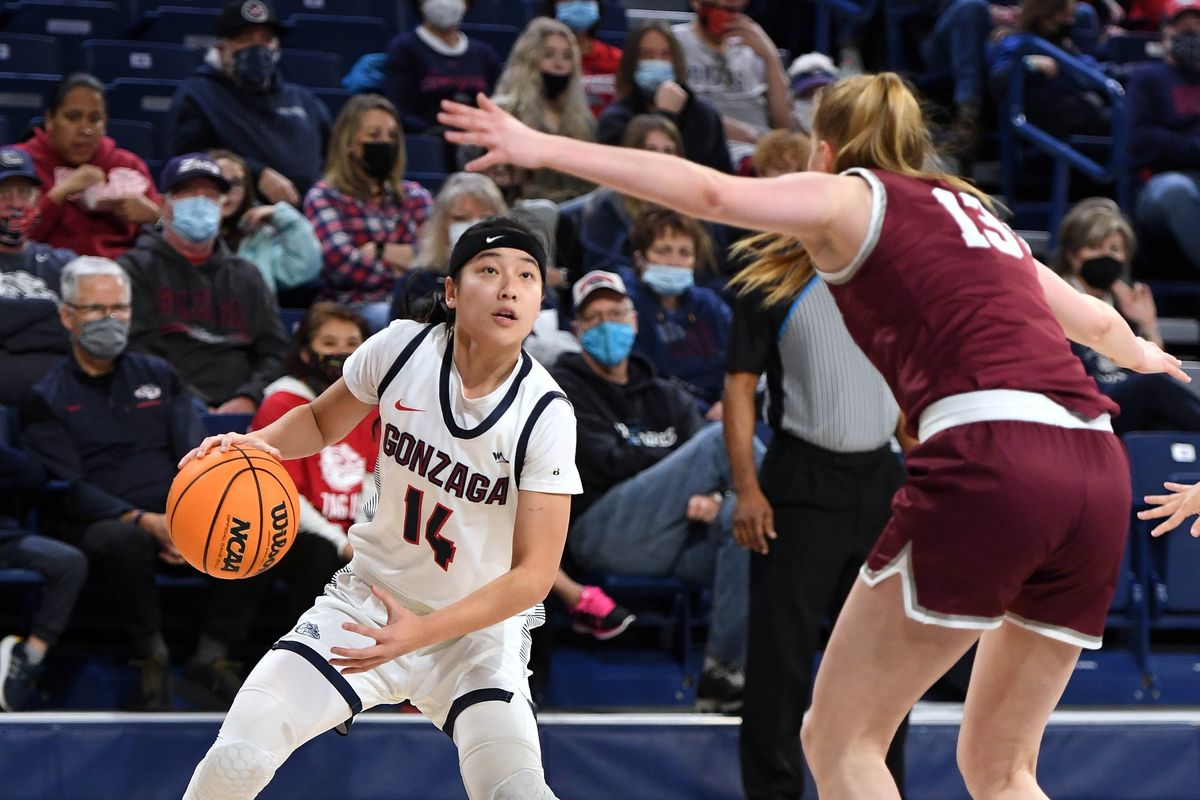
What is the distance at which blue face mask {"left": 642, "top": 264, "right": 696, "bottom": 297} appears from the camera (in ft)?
21.2

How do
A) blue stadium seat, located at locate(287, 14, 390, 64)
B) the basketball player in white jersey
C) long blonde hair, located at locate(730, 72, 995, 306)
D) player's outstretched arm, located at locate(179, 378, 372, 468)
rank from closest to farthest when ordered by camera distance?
long blonde hair, located at locate(730, 72, 995, 306) → the basketball player in white jersey → player's outstretched arm, located at locate(179, 378, 372, 468) → blue stadium seat, located at locate(287, 14, 390, 64)

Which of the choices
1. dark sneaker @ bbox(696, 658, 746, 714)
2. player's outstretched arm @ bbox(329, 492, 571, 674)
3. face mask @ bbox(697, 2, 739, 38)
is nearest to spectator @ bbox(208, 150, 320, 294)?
dark sneaker @ bbox(696, 658, 746, 714)

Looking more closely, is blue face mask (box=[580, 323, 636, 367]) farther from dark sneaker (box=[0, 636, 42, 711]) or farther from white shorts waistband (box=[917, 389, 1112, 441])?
white shorts waistband (box=[917, 389, 1112, 441])

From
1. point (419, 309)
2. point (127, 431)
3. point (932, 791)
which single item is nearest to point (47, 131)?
point (127, 431)

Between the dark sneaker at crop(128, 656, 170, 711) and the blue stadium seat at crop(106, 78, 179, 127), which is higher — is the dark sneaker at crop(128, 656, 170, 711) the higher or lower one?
the lower one

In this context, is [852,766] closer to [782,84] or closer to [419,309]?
[419,309]

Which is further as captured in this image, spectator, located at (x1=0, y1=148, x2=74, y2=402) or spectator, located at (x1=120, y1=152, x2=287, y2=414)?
spectator, located at (x1=120, y1=152, x2=287, y2=414)

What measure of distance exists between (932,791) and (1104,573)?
9.21 feet

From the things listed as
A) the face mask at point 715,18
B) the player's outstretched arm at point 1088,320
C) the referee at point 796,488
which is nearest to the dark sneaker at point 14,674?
the referee at point 796,488

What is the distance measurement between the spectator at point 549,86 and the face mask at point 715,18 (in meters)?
1.26

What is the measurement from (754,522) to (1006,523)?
2173 mm

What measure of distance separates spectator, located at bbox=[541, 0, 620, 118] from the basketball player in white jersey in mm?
5226

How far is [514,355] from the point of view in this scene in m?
3.53

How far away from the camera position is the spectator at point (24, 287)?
591cm
